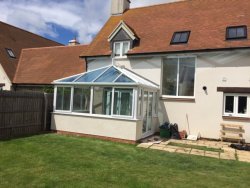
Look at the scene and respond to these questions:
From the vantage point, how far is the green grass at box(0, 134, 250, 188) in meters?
6.76

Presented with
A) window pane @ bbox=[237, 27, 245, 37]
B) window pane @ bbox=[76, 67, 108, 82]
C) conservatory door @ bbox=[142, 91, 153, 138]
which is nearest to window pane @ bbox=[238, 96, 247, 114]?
window pane @ bbox=[237, 27, 245, 37]

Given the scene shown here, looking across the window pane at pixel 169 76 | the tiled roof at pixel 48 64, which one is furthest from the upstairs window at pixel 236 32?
the tiled roof at pixel 48 64

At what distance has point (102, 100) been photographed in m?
13.5

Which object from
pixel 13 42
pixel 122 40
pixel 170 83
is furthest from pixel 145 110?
pixel 13 42

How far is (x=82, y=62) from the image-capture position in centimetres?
2189

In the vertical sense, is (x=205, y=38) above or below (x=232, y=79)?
above

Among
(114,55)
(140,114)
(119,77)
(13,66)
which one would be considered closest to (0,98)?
(119,77)

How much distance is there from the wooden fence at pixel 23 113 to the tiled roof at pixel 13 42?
9880mm

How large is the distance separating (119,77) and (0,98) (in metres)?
5.61

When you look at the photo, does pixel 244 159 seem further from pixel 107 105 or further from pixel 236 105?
pixel 107 105

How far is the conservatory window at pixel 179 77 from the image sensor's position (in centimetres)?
1472

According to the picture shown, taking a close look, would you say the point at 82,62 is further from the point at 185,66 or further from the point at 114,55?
the point at 185,66

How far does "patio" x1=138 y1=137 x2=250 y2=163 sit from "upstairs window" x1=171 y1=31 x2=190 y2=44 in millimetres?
5891

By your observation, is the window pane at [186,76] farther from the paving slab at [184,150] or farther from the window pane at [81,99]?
the window pane at [81,99]
